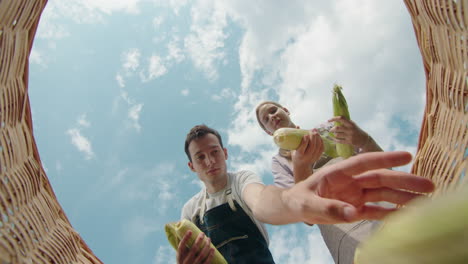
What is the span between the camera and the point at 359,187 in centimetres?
59

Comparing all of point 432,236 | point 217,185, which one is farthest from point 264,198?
point 217,185

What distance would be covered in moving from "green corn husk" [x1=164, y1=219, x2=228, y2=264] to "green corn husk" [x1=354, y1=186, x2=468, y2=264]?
0.73 metres

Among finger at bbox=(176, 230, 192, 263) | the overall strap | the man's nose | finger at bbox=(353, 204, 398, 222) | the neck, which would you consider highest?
the man's nose

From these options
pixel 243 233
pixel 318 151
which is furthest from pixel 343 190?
pixel 243 233

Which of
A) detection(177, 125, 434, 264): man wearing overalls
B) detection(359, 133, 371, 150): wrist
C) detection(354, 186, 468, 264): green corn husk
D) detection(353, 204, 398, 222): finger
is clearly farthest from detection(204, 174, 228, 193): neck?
detection(354, 186, 468, 264): green corn husk

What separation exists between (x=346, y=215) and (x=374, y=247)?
0.37ft

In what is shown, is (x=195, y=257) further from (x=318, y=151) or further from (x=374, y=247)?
(x=374, y=247)

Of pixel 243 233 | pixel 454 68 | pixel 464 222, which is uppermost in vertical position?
pixel 454 68

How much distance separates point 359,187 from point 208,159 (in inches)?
33.9

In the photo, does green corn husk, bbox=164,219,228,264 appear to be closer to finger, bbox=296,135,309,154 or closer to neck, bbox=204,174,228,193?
neck, bbox=204,174,228,193

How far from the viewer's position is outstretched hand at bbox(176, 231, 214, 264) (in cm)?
90

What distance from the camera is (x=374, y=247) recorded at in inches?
11.5

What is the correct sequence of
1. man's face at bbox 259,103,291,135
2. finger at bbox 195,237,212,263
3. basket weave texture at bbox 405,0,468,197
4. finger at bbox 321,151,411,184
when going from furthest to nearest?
man's face at bbox 259,103,291,135
finger at bbox 195,237,212,263
basket weave texture at bbox 405,0,468,197
finger at bbox 321,151,411,184

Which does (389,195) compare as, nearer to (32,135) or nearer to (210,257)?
(210,257)
